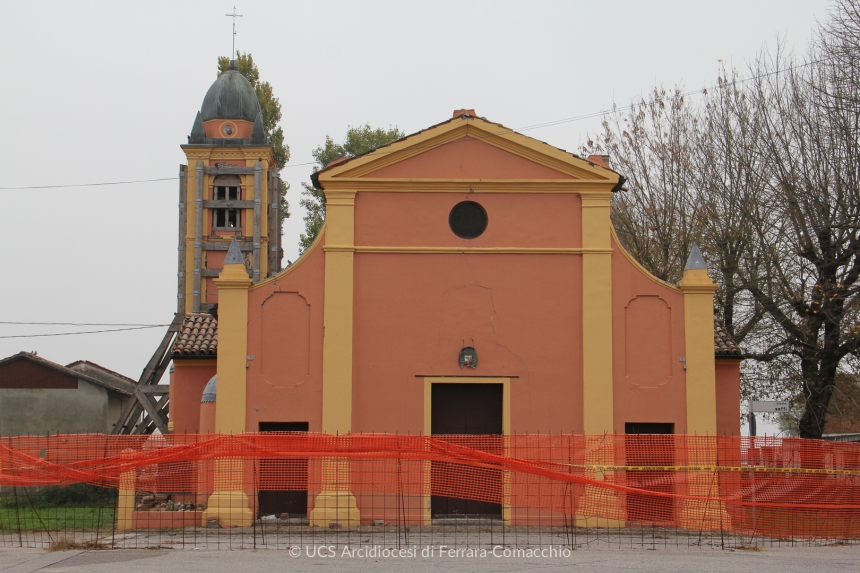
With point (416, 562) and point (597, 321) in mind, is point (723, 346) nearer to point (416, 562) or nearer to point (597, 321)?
point (597, 321)

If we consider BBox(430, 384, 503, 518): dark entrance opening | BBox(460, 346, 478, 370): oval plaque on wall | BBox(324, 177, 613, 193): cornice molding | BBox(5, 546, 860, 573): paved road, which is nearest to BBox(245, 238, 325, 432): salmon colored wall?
BBox(324, 177, 613, 193): cornice molding

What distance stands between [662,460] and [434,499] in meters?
3.91

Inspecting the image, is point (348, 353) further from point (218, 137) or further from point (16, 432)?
point (16, 432)

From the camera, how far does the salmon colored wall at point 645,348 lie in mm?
17281

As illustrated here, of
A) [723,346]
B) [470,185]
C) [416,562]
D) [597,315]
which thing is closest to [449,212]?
[470,185]

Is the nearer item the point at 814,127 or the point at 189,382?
the point at 189,382

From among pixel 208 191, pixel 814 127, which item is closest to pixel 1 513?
pixel 208 191

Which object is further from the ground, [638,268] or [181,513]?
[638,268]

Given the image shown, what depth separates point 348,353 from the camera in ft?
56.4

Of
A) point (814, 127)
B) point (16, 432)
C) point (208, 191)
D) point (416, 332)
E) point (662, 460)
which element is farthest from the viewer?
point (16, 432)

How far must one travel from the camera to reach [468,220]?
58.2 ft

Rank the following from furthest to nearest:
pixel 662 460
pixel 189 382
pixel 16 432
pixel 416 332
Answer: pixel 16 432
pixel 189 382
pixel 416 332
pixel 662 460

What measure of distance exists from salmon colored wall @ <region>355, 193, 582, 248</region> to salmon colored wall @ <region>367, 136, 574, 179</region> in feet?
1.16

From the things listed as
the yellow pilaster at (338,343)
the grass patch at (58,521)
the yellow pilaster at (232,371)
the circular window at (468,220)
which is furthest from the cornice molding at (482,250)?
the grass patch at (58,521)
